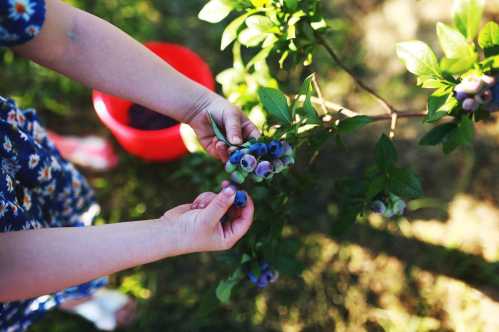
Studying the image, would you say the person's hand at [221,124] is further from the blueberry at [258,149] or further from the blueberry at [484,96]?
the blueberry at [484,96]

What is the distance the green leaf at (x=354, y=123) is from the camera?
99 centimetres

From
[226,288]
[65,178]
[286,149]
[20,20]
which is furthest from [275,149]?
[65,178]

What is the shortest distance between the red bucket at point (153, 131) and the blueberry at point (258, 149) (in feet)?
3.05

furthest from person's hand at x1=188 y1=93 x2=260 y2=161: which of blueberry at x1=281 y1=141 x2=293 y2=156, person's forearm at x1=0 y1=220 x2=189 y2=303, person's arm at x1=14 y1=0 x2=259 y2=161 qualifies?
person's forearm at x1=0 y1=220 x2=189 y2=303

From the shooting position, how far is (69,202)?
151cm

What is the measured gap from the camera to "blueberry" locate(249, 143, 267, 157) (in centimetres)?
92

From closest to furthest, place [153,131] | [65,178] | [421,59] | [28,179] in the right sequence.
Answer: [421,59]
[28,179]
[65,178]
[153,131]

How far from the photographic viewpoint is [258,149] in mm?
920

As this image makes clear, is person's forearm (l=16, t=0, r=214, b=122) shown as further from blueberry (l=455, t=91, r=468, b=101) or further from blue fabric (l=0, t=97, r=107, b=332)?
blueberry (l=455, t=91, r=468, b=101)

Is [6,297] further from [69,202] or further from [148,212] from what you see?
[148,212]

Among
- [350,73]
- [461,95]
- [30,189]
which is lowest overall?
[30,189]

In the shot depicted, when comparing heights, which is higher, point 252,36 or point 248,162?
point 252,36

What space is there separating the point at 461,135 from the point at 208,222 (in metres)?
0.58

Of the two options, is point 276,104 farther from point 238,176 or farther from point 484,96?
point 484,96
